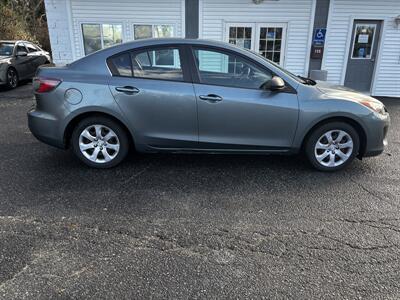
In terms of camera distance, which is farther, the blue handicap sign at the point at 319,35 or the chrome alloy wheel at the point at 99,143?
the blue handicap sign at the point at 319,35

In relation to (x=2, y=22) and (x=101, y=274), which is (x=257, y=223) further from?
(x=2, y=22)

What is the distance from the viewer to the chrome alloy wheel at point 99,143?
4281mm

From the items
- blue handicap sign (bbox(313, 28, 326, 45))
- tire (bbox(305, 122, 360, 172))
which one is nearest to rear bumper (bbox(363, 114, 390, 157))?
tire (bbox(305, 122, 360, 172))

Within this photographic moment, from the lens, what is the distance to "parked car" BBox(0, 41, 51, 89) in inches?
396

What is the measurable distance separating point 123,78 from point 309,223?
265 centimetres

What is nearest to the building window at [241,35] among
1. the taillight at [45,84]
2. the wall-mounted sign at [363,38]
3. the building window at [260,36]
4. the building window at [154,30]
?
the building window at [260,36]

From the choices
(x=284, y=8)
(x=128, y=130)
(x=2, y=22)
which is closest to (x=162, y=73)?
(x=128, y=130)

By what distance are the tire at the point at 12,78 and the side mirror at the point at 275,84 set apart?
898 cm

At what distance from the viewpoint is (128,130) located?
429cm

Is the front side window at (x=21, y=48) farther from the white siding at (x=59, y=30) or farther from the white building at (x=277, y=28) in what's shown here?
the white building at (x=277, y=28)

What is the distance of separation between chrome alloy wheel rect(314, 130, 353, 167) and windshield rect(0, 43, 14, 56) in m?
10.1

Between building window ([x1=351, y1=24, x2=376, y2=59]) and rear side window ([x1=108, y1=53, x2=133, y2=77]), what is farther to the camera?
building window ([x1=351, y1=24, x2=376, y2=59])

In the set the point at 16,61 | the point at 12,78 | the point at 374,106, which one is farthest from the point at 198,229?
the point at 16,61

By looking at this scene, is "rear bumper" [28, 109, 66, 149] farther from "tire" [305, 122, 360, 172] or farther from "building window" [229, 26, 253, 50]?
"building window" [229, 26, 253, 50]
